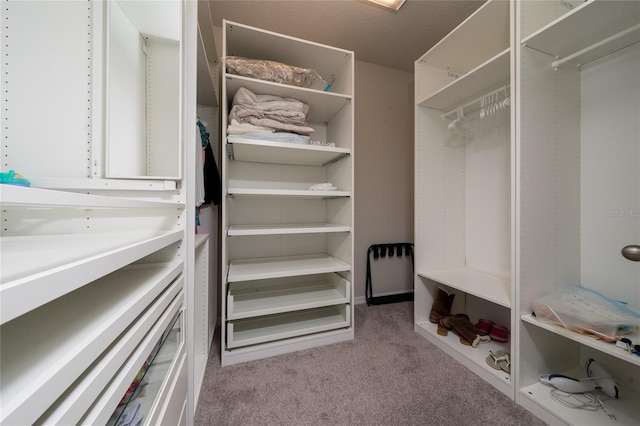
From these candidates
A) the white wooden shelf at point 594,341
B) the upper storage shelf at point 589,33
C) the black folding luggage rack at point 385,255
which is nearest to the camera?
the white wooden shelf at point 594,341

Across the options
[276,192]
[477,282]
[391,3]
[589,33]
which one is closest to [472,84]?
[589,33]

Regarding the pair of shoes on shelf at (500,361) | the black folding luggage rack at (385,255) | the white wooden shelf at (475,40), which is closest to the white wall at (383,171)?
the black folding luggage rack at (385,255)

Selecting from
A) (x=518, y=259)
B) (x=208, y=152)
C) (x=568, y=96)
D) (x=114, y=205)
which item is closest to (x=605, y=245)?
(x=518, y=259)

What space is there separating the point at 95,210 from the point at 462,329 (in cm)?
208

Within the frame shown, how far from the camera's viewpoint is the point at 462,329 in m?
1.58

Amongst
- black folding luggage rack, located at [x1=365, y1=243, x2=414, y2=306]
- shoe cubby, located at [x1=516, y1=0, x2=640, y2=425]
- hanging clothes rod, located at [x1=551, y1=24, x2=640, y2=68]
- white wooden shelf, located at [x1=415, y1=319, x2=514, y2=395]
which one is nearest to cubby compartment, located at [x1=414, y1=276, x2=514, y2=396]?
white wooden shelf, located at [x1=415, y1=319, x2=514, y2=395]

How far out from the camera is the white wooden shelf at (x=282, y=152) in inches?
56.8

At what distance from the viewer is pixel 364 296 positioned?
7.59ft

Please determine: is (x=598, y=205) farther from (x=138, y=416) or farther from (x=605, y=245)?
(x=138, y=416)

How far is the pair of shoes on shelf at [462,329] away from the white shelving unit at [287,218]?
65 centimetres

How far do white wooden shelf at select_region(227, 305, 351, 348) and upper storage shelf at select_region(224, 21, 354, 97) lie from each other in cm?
161

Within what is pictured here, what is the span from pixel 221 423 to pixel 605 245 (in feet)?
6.65

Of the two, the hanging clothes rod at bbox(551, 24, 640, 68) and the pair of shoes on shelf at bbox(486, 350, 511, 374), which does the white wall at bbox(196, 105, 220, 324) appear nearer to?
the pair of shoes on shelf at bbox(486, 350, 511, 374)

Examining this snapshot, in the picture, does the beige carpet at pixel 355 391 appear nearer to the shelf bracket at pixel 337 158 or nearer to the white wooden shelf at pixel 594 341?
the white wooden shelf at pixel 594 341
